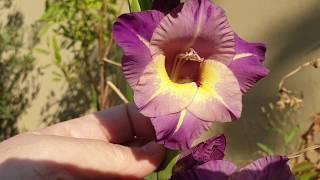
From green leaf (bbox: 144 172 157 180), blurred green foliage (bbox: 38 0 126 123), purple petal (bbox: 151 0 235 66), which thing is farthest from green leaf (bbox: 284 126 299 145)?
purple petal (bbox: 151 0 235 66)

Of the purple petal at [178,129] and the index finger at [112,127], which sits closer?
the purple petal at [178,129]

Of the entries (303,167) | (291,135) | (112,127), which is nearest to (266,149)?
(291,135)

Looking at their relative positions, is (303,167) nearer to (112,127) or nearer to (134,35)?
(112,127)

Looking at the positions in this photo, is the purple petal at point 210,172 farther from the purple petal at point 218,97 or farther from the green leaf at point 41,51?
the green leaf at point 41,51

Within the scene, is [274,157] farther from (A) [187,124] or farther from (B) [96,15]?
(B) [96,15]

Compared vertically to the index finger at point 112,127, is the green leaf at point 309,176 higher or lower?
lower

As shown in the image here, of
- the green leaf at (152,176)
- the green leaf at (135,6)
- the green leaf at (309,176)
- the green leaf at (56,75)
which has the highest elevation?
the green leaf at (135,6)

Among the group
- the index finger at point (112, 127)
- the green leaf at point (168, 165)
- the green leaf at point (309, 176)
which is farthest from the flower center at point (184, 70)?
the green leaf at point (309, 176)
